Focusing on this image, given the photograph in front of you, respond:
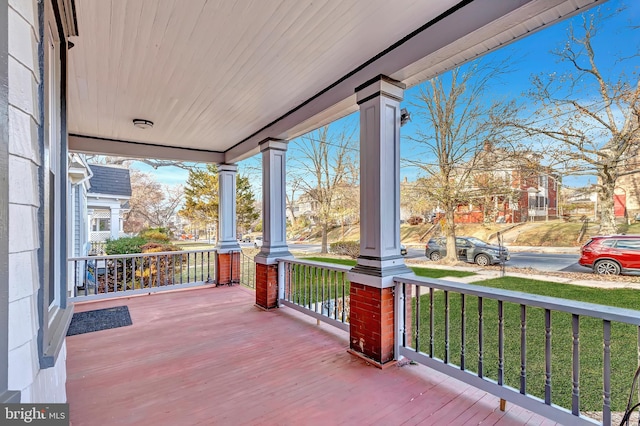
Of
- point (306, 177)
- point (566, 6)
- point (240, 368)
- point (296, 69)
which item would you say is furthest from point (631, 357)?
point (306, 177)

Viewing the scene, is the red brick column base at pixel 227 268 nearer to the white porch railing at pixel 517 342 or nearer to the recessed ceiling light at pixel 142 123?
the white porch railing at pixel 517 342

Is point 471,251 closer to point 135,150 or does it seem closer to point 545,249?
point 545,249

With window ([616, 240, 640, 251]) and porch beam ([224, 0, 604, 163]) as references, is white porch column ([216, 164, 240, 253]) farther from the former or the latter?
window ([616, 240, 640, 251])

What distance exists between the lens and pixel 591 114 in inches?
180

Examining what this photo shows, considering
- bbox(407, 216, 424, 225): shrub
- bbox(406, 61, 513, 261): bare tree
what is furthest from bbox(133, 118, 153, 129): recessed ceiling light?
bbox(406, 61, 513, 261): bare tree

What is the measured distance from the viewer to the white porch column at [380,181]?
2.88 m

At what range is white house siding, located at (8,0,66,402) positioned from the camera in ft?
2.83

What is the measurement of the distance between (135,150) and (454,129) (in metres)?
7.23

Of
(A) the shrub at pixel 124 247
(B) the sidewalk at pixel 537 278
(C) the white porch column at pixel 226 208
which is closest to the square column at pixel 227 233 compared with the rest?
(C) the white porch column at pixel 226 208

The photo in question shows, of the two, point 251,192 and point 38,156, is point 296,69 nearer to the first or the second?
point 38,156

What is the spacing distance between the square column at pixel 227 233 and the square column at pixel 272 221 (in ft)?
6.23

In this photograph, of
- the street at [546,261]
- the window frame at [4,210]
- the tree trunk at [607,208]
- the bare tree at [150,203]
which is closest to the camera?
the window frame at [4,210]

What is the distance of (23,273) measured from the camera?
0.93 m

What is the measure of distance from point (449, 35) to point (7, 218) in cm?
266
